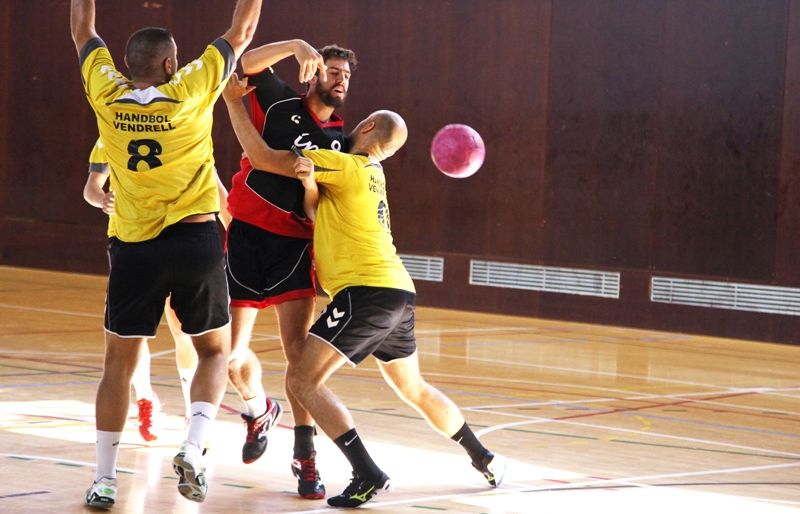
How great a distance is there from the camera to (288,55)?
18.2 feet

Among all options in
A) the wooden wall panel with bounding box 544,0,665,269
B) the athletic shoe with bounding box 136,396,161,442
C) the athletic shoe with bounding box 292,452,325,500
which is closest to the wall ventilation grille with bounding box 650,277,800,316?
the wooden wall panel with bounding box 544,0,665,269

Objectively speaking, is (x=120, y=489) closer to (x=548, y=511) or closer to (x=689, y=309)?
(x=548, y=511)

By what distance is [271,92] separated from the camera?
5.88m

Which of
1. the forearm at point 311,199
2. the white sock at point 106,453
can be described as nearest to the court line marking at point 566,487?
the white sock at point 106,453

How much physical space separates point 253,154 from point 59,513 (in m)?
1.74

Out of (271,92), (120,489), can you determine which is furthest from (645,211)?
(120,489)

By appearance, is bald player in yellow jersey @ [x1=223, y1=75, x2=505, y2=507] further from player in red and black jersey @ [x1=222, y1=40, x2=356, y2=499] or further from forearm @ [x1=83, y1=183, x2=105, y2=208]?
forearm @ [x1=83, y1=183, x2=105, y2=208]

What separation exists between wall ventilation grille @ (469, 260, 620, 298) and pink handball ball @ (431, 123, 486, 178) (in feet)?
19.7

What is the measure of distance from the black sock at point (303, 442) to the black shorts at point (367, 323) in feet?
1.49

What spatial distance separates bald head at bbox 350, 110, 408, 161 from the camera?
18.2 ft

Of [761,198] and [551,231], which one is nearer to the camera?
[761,198]

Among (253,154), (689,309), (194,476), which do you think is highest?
(253,154)

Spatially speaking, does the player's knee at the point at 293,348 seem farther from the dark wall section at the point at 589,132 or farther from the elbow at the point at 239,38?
the dark wall section at the point at 589,132

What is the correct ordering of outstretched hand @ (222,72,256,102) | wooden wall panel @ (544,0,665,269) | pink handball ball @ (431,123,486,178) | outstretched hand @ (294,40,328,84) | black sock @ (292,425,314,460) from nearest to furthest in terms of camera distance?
outstretched hand @ (294,40,328,84), black sock @ (292,425,314,460), outstretched hand @ (222,72,256,102), pink handball ball @ (431,123,486,178), wooden wall panel @ (544,0,665,269)
